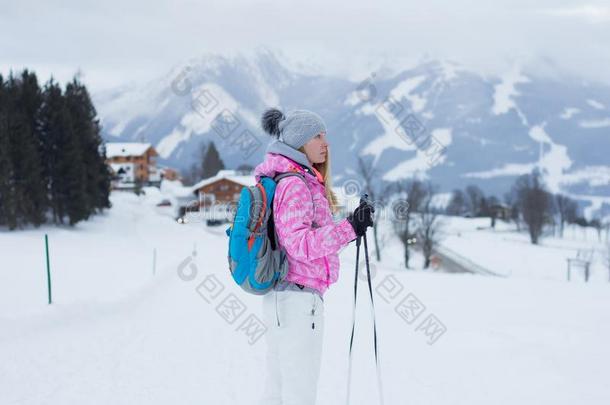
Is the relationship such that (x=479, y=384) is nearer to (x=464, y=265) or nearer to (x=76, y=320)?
(x=76, y=320)

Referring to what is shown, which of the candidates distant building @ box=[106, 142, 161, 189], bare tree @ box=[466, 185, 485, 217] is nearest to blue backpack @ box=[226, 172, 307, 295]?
distant building @ box=[106, 142, 161, 189]

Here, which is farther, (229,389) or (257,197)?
(229,389)

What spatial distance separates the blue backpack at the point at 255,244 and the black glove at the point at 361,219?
37 cm

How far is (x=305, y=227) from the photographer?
292 centimetres

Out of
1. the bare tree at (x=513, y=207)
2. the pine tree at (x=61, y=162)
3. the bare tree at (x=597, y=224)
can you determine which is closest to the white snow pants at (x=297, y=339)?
the pine tree at (x=61, y=162)

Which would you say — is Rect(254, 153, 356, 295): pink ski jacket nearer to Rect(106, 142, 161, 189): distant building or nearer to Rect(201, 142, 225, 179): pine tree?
Rect(106, 142, 161, 189): distant building

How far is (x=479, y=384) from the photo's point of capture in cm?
634

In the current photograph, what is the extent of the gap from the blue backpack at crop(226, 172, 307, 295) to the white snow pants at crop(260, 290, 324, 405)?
16cm

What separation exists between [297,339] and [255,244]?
0.60 metres

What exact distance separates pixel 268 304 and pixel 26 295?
8.42m

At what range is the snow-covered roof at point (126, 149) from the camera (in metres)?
77.7

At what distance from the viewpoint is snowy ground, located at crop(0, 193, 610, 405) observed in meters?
5.82

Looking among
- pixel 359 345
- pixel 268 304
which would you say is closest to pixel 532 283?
pixel 359 345

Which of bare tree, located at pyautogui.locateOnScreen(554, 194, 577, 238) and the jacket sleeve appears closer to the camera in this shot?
the jacket sleeve
